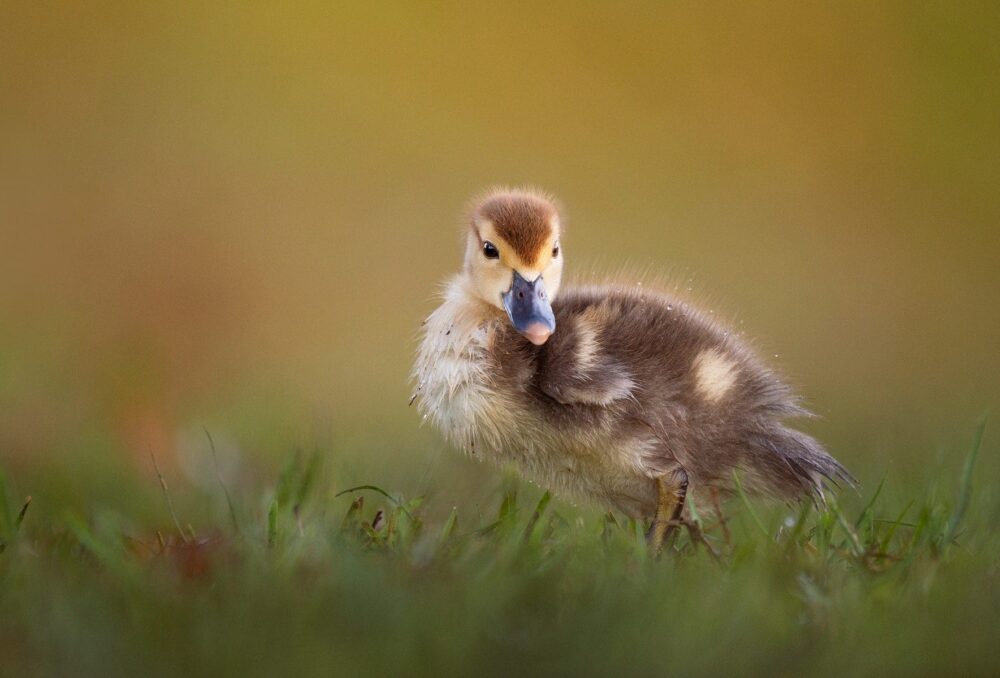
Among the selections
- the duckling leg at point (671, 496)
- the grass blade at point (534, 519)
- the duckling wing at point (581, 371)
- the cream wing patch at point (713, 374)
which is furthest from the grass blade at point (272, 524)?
the cream wing patch at point (713, 374)

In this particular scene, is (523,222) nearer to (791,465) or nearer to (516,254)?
(516,254)

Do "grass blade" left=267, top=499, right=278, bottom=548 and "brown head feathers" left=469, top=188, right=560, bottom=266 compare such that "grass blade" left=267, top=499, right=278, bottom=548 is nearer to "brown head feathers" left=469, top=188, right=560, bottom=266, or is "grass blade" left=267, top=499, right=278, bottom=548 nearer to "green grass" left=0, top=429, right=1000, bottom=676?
"green grass" left=0, top=429, right=1000, bottom=676

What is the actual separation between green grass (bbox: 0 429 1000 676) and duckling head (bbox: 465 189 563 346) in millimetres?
445

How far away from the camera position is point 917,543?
199 centimetres

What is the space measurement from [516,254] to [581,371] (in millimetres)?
329

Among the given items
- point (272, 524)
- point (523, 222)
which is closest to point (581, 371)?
point (523, 222)

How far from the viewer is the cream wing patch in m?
2.33

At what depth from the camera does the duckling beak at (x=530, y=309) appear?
2238 mm

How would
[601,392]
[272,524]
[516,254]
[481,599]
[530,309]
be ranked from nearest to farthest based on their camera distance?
[481,599] → [272,524] → [601,392] → [530,309] → [516,254]

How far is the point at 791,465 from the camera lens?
→ 2350 mm

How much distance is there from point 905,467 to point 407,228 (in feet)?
11.4

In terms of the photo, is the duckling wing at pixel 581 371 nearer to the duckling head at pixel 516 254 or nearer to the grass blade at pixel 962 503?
the duckling head at pixel 516 254

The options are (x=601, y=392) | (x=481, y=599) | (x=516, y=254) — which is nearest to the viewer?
(x=481, y=599)

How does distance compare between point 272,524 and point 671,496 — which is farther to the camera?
point 671,496
